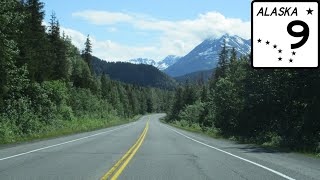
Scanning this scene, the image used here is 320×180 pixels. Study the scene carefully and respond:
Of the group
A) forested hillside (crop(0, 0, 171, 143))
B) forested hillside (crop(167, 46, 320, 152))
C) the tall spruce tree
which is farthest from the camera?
the tall spruce tree

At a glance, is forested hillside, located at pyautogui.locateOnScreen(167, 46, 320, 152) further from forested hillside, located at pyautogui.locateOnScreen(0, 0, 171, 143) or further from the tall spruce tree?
the tall spruce tree

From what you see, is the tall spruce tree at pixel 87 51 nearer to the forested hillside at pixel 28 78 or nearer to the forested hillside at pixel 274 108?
the forested hillside at pixel 28 78

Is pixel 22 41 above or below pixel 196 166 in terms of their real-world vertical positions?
above

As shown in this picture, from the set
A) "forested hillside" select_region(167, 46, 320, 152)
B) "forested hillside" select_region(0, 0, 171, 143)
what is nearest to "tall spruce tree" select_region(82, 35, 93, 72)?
"forested hillside" select_region(0, 0, 171, 143)

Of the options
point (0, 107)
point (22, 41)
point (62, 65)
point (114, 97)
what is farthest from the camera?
point (114, 97)

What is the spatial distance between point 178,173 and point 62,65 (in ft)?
213

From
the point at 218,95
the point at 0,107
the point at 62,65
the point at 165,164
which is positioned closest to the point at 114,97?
the point at 62,65

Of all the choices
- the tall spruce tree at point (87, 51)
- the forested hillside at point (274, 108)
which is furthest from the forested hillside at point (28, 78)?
the tall spruce tree at point (87, 51)

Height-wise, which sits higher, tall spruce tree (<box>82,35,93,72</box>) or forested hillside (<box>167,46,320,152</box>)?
tall spruce tree (<box>82,35,93,72</box>)

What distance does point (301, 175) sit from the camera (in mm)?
13695

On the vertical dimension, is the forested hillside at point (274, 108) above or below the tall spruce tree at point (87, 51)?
below

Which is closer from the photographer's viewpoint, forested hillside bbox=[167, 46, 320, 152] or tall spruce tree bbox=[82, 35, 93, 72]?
forested hillside bbox=[167, 46, 320, 152]

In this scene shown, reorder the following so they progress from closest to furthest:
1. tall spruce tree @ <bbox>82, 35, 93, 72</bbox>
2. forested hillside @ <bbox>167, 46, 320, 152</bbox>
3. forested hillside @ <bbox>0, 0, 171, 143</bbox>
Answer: forested hillside @ <bbox>167, 46, 320, 152</bbox> → forested hillside @ <bbox>0, 0, 171, 143</bbox> → tall spruce tree @ <bbox>82, 35, 93, 72</bbox>

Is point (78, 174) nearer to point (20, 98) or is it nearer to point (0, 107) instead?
point (0, 107)
